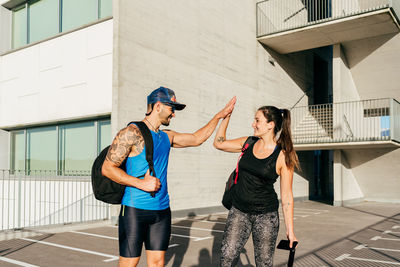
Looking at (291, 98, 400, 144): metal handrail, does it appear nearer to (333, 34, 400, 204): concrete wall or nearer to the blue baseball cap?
(333, 34, 400, 204): concrete wall

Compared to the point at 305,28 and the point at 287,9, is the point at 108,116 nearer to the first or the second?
the point at 305,28

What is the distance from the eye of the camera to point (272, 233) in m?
3.30

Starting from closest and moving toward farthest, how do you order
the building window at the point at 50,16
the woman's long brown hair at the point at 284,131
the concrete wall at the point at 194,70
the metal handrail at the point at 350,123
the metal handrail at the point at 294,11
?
the woman's long brown hair at the point at 284,131, the concrete wall at the point at 194,70, the building window at the point at 50,16, the metal handrail at the point at 294,11, the metal handrail at the point at 350,123

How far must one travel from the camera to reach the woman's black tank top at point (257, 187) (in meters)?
3.31

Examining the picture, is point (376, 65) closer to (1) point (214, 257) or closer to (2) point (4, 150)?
(1) point (214, 257)

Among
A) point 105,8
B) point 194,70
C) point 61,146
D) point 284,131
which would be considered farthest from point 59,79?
point 284,131

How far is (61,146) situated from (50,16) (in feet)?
15.1

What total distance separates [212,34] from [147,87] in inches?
161

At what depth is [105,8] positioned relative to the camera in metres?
11.8

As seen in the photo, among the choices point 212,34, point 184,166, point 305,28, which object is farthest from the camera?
point 305,28

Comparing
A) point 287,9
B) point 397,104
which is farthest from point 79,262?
point 287,9

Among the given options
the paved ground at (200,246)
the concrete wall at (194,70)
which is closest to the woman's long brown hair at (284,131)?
the paved ground at (200,246)

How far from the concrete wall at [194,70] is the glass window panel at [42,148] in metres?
3.65

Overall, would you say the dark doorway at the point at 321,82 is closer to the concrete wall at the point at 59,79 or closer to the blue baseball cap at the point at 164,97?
the concrete wall at the point at 59,79
